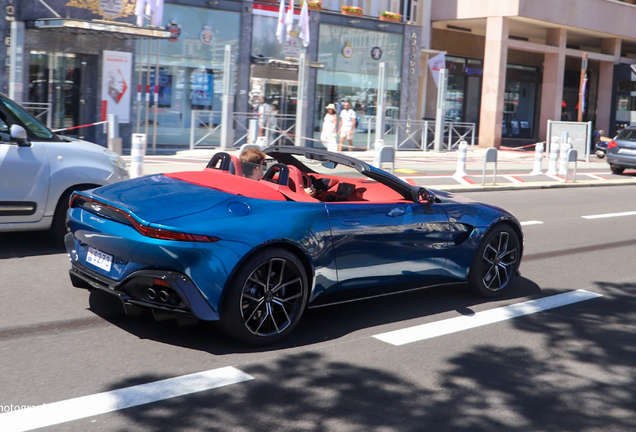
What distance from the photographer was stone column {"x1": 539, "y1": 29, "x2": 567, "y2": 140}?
3778cm

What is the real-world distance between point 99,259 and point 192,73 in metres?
22.0

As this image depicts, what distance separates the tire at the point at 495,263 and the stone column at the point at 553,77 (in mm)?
33036

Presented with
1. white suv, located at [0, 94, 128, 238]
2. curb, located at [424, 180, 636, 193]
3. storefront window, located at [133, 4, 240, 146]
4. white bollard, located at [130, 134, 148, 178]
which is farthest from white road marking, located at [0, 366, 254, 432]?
storefront window, located at [133, 4, 240, 146]

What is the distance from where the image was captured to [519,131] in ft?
137

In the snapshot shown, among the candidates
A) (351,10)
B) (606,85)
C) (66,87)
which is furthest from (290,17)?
(606,85)

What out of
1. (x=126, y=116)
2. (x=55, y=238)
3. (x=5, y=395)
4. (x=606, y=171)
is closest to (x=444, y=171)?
(x=606, y=171)

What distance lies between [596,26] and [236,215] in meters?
38.3

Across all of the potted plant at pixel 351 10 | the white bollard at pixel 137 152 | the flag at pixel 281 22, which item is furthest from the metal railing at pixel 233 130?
the white bollard at pixel 137 152

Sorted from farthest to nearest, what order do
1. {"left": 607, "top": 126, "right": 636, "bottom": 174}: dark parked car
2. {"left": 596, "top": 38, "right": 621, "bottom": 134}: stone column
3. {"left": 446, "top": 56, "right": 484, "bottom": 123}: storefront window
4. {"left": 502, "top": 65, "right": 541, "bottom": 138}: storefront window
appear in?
{"left": 596, "top": 38, "right": 621, "bottom": 134}: stone column, {"left": 502, "top": 65, "right": 541, "bottom": 138}: storefront window, {"left": 446, "top": 56, "right": 484, "bottom": 123}: storefront window, {"left": 607, "top": 126, "right": 636, "bottom": 174}: dark parked car

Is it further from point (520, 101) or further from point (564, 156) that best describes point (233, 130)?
point (520, 101)

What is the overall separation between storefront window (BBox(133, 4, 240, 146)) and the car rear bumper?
67.6 feet

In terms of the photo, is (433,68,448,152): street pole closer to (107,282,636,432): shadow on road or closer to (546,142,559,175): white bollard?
(546,142,559,175): white bollard

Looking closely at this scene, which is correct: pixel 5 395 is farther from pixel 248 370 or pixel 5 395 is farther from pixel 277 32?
pixel 277 32

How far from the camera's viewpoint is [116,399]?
4148 millimetres
